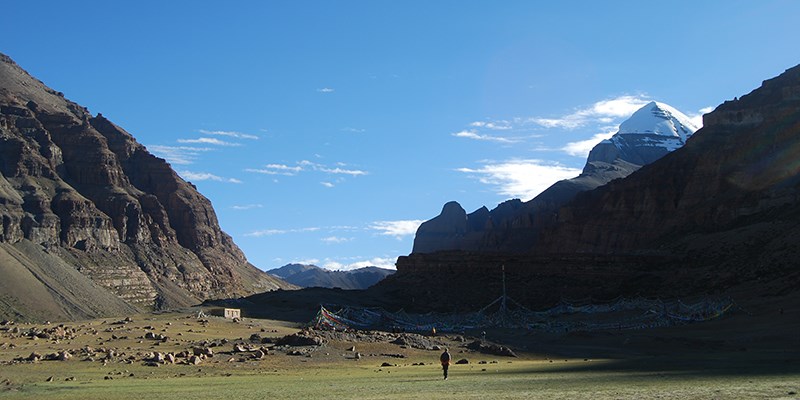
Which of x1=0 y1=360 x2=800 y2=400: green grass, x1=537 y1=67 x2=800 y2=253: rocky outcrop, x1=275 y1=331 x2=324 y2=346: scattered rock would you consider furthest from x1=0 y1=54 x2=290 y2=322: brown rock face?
x1=0 y1=360 x2=800 y2=400: green grass

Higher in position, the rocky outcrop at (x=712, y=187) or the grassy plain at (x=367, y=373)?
the rocky outcrop at (x=712, y=187)

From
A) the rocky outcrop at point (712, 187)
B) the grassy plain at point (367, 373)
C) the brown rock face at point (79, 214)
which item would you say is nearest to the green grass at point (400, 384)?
the grassy plain at point (367, 373)

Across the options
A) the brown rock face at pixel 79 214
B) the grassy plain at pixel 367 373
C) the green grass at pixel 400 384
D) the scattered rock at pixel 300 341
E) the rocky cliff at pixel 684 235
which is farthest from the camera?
the brown rock face at pixel 79 214

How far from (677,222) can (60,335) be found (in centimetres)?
9031

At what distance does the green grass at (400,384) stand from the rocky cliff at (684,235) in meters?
44.6

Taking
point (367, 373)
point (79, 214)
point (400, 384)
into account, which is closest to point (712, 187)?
point (367, 373)

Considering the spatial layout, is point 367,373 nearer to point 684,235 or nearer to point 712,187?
point 684,235

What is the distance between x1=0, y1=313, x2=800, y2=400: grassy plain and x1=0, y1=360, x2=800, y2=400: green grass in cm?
4

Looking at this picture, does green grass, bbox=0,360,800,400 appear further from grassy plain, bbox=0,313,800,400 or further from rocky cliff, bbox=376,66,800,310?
Answer: rocky cliff, bbox=376,66,800,310

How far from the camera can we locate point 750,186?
367ft

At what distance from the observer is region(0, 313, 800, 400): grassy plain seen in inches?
1046

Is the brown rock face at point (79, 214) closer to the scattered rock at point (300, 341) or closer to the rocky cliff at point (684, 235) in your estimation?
the rocky cliff at point (684, 235)

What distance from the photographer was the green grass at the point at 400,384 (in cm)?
2580

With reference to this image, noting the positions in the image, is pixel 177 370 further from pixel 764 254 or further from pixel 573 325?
pixel 764 254
